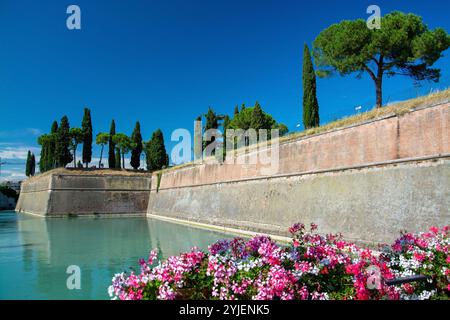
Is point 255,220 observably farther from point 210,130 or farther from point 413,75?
point 210,130

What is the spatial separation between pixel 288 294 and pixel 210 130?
2507 centimetres

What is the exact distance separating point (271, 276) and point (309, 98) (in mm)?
16982

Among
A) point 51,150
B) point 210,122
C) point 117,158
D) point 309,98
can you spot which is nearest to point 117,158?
point 117,158

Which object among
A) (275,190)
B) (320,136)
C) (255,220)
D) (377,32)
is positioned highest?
(377,32)

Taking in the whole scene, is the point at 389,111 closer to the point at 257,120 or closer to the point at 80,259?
the point at 80,259

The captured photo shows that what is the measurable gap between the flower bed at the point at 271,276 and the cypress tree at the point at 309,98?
50.5 feet

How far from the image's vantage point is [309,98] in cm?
1869

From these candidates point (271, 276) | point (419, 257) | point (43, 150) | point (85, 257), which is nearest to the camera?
point (271, 276)

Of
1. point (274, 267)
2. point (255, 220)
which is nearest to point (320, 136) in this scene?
point (255, 220)

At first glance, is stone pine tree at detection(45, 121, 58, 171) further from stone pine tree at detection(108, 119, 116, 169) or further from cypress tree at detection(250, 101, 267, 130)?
cypress tree at detection(250, 101, 267, 130)

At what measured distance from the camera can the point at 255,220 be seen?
595 inches

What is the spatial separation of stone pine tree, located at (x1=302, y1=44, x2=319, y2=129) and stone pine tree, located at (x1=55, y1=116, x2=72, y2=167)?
82.7ft

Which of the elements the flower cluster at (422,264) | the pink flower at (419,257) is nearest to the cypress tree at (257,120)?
the flower cluster at (422,264)

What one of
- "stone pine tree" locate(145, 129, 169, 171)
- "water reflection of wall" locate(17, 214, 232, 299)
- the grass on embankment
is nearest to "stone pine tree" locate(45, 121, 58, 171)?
"stone pine tree" locate(145, 129, 169, 171)
